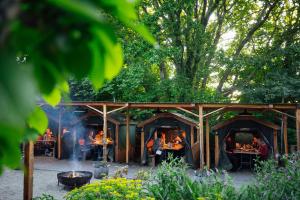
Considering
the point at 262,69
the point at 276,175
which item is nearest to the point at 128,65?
the point at 262,69

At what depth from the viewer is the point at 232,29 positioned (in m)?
20.5

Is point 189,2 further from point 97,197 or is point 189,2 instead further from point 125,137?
point 97,197

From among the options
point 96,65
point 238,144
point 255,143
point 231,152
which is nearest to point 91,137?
point 231,152

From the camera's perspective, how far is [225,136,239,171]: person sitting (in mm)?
13680

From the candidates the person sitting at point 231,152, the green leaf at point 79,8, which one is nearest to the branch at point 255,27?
the person sitting at point 231,152

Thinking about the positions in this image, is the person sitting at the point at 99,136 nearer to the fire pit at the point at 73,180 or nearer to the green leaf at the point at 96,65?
the fire pit at the point at 73,180

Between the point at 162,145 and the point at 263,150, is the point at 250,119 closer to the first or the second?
the point at 263,150

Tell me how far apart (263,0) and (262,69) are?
4.53 meters

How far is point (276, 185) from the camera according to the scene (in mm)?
5852

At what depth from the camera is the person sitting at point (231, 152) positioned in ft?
44.9

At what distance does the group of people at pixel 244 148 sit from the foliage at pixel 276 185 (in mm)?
7124

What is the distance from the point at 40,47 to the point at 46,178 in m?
12.0

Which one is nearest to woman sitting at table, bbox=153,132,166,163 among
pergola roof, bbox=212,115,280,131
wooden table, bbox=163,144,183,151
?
wooden table, bbox=163,144,183,151

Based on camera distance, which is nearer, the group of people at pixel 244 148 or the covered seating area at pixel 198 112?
the covered seating area at pixel 198 112
